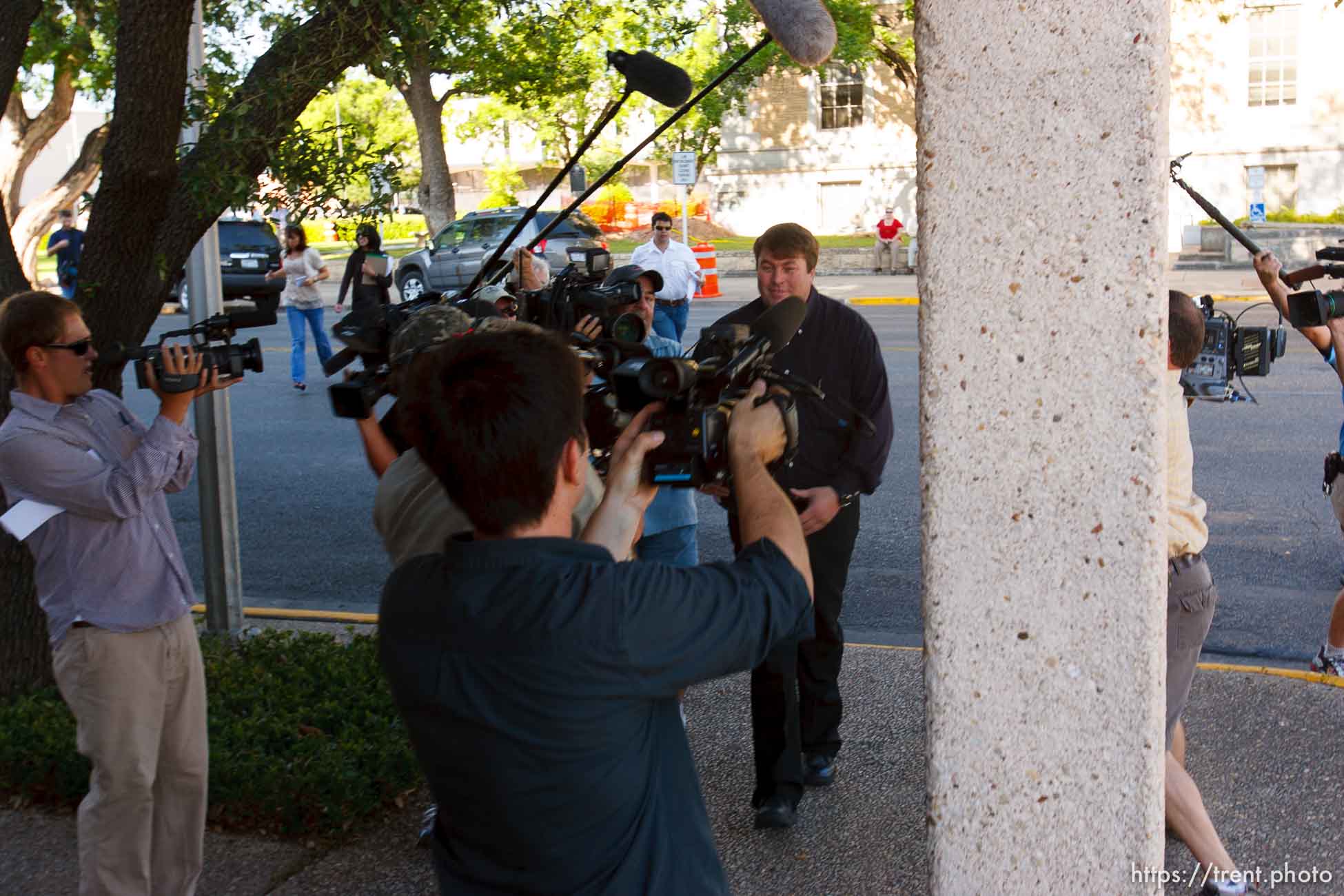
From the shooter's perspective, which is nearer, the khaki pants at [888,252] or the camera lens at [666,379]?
the camera lens at [666,379]

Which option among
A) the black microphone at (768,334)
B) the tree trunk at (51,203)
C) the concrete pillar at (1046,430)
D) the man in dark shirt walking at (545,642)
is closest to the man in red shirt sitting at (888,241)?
the tree trunk at (51,203)

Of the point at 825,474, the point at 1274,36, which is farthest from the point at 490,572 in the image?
the point at 1274,36

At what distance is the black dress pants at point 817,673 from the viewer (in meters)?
4.70

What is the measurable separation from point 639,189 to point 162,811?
54621 mm

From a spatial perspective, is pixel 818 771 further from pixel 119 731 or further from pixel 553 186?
pixel 119 731

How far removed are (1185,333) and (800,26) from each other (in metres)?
1.87

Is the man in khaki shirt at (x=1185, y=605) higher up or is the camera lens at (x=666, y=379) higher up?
the camera lens at (x=666, y=379)

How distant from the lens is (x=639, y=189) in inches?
2259

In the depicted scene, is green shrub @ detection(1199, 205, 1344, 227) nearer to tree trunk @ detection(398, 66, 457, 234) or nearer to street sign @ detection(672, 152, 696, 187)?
street sign @ detection(672, 152, 696, 187)

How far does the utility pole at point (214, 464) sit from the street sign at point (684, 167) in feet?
69.2

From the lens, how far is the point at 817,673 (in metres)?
4.99

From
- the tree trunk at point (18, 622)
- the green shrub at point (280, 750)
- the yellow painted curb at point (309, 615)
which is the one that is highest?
the tree trunk at point (18, 622)

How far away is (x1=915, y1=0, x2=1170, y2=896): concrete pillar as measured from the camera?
2281mm

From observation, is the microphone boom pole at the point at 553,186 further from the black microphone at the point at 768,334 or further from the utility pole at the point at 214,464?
the utility pole at the point at 214,464
